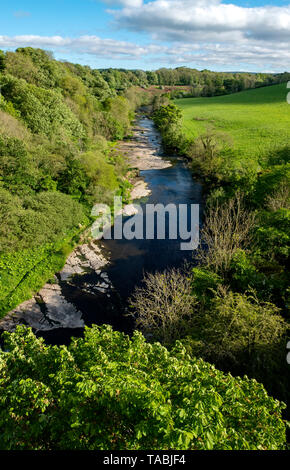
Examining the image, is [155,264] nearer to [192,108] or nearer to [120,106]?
[120,106]

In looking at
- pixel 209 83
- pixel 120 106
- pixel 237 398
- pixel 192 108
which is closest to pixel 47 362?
pixel 237 398

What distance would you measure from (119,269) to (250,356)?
16697 millimetres

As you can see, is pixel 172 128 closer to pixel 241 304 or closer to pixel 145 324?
pixel 145 324

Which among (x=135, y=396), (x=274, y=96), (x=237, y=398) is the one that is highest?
(x=274, y=96)

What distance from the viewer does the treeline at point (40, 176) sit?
26547mm

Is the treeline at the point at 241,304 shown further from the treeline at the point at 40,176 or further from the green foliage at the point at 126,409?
the treeline at the point at 40,176

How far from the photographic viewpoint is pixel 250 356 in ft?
47.3

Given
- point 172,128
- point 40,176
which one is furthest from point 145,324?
point 172,128

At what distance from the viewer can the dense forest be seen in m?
7.27

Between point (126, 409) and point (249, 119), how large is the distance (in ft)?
292

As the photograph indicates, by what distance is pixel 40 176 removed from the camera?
35094mm

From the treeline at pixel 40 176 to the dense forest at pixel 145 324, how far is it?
17cm

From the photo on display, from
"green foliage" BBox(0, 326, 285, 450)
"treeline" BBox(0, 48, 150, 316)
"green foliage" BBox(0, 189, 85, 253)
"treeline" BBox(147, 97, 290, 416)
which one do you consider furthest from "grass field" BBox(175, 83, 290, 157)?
"green foliage" BBox(0, 326, 285, 450)
